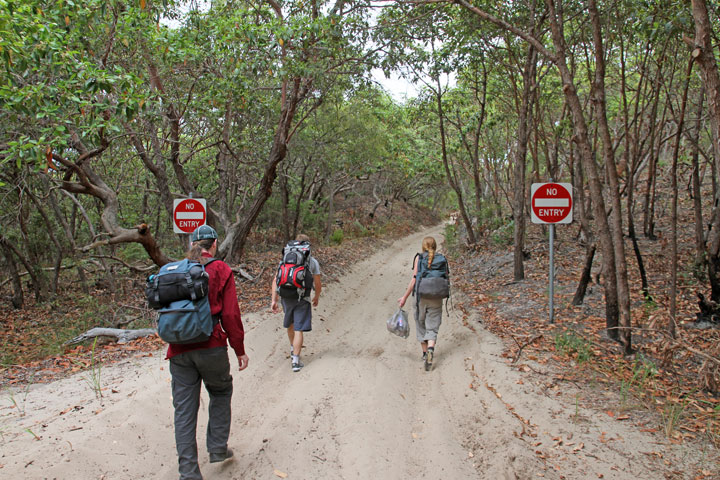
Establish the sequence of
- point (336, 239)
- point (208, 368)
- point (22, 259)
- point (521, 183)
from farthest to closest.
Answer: point (336, 239), point (22, 259), point (521, 183), point (208, 368)

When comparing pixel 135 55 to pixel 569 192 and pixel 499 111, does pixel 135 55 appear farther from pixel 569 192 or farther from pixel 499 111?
pixel 499 111

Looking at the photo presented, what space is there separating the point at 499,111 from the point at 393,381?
16.2 meters

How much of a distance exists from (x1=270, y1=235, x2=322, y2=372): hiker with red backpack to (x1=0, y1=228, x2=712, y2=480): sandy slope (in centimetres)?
48

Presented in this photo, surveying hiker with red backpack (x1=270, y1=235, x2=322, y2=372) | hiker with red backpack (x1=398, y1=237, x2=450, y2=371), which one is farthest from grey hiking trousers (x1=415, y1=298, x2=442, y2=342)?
hiker with red backpack (x1=270, y1=235, x2=322, y2=372)

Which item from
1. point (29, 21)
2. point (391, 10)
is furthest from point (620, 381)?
point (29, 21)

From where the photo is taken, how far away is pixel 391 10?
32.2ft

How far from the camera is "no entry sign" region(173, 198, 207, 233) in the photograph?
9.39 meters

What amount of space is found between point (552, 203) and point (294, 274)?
4.63 metres

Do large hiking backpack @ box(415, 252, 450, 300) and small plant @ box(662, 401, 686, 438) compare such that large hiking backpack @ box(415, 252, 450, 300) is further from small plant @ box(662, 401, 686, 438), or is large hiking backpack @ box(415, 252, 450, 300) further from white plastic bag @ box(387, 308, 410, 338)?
small plant @ box(662, 401, 686, 438)

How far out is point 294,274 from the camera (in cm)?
650

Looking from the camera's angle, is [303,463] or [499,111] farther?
[499,111]

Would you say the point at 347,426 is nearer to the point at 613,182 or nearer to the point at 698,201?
the point at 613,182

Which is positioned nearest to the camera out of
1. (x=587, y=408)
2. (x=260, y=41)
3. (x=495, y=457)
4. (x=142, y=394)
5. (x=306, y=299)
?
(x=495, y=457)

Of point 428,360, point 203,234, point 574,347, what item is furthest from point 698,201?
point 203,234
